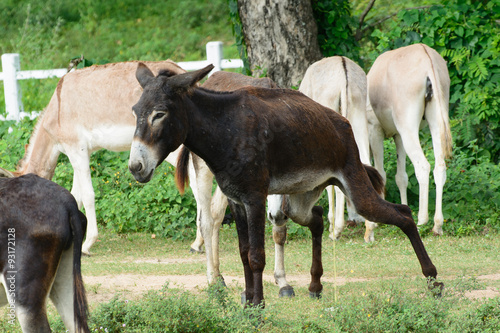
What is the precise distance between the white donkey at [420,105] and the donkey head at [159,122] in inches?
172

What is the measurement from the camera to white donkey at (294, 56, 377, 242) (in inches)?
310

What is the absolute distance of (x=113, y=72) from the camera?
323 inches

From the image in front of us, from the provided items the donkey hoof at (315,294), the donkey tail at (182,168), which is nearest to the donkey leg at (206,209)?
the donkey tail at (182,168)

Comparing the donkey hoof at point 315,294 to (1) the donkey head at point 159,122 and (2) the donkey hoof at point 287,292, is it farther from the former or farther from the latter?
(1) the donkey head at point 159,122

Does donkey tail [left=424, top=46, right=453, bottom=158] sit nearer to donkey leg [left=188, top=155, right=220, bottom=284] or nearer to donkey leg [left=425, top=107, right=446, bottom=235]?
donkey leg [left=425, top=107, right=446, bottom=235]

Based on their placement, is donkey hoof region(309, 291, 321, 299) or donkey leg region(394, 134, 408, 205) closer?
donkey hoof region(309, 291, 321, 299)

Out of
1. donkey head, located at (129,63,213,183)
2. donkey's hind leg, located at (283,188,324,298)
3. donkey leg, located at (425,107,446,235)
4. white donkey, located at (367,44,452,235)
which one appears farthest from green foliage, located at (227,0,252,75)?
donkey head, located at (129,63,213,183)

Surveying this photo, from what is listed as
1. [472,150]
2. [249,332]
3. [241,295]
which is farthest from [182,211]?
[249,332]

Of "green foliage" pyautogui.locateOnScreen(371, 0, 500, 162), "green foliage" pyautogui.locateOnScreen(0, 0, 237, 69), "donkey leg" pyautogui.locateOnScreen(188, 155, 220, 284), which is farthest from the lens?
"green foliage" pyautogui.locateOnScreen(0, 0, 237, 69)

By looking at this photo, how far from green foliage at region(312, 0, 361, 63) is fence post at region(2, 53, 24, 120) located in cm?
527

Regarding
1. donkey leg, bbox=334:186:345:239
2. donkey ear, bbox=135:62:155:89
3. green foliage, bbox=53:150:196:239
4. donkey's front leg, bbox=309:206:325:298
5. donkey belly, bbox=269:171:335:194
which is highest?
donkey ear, bbox=135:62:155:89

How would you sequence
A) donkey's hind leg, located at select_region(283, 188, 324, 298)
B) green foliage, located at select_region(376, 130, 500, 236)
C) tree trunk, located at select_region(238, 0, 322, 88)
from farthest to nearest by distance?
1. tree trunk, located at select_region(238, 0, 322, 88)
2. green foliage, located at select_region(376, 130, 500, 236)
3. donkey's hind leg, located at select_region(283, 188, 324, 298)

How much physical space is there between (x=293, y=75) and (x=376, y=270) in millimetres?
3966

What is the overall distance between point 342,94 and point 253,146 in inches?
128
